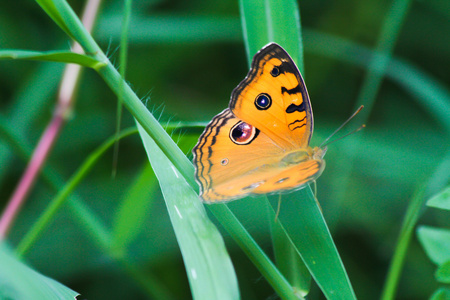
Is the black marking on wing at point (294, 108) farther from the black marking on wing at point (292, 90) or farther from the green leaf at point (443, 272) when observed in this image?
the green leaf at point (443, 272)

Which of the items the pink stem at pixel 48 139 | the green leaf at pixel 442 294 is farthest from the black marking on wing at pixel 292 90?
the pink stem at pixel 48 139

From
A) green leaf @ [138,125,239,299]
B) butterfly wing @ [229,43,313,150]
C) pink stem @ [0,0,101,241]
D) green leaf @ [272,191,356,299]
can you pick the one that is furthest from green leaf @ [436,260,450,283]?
pink stem @ [0,0,101,241]

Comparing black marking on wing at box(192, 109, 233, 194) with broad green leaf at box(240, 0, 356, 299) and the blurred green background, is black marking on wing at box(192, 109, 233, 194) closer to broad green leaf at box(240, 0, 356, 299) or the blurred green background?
broad green leaf at box(240, 0, 356, 299)

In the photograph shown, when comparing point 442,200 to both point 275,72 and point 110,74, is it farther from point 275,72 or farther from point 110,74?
point 110,74

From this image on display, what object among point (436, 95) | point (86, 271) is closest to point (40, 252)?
point (86, 271)

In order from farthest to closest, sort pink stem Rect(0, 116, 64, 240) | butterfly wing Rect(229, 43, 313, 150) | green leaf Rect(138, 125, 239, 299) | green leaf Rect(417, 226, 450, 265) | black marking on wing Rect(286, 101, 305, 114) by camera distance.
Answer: pink stem Rect(0, 116, 64, 240), black marking on wing Rect(286, 101, 305, 114), butterfly wing Rect(229, 43, 313, 150), green leaf Rect(417, 226, 450, 265), green leaf Rect(138, 125, 239, 299)

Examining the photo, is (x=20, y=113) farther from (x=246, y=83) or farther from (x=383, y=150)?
(x=383, y=150)
